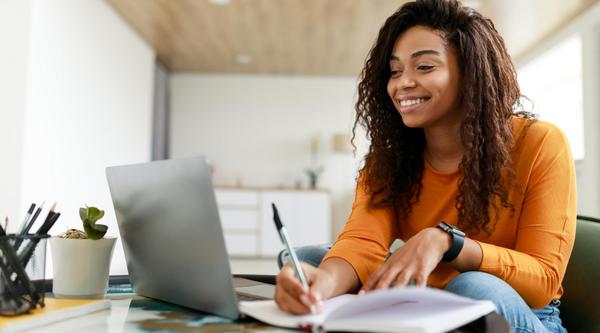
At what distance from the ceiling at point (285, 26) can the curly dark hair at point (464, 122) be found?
3.16m

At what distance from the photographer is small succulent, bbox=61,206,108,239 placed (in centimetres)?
85

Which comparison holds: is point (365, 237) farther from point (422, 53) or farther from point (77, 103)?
point (77, 103)

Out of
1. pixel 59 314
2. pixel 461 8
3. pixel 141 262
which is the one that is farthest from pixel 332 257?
pixel 461 8

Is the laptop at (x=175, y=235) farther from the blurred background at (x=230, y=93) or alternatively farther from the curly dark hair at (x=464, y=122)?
the curly dark hair at (x=464, y=122)

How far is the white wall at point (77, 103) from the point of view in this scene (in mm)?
3262

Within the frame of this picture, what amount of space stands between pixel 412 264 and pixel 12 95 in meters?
3.04

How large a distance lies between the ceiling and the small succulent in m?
3.67

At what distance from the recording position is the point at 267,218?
6.36 meters

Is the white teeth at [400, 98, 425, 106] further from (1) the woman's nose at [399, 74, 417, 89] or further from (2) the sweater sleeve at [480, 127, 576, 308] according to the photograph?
(2) the sweater sleeve at [480, 127, 576, 308]

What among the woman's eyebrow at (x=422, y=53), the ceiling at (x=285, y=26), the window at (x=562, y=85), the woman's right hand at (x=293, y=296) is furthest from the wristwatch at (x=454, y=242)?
the window at (x=562, y=85)

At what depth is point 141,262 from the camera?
89 cm

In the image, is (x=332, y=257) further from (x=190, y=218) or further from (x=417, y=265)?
(x=190, y=218)

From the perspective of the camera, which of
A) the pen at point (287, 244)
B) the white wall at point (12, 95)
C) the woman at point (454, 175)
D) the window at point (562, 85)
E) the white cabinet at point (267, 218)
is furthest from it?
the white cabinet at point (267, 218)

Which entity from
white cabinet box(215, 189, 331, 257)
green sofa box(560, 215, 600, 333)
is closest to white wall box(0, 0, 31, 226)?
green sofa box(560, 215, 600, 333)
